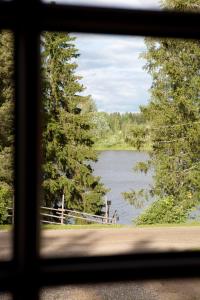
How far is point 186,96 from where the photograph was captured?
12594 millimetres

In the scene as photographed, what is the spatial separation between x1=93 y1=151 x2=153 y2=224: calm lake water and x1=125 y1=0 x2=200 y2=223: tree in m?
0.70

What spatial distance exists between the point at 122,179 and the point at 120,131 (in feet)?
36.5

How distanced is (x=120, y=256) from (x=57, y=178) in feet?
52.5

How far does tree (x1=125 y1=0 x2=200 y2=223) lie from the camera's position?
40.9 ft

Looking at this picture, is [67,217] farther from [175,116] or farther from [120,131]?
[175,116]

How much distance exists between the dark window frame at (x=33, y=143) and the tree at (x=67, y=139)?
15.2 meters

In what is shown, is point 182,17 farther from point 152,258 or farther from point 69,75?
point 69,75

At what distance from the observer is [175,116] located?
12617 mm

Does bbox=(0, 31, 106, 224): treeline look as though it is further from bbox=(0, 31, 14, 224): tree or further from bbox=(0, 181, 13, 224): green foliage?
bbox=(0, 181, 13, 224): green foliage

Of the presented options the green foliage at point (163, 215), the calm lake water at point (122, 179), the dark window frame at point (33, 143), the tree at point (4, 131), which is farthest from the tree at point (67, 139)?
the dark window frame at point (33, 143)

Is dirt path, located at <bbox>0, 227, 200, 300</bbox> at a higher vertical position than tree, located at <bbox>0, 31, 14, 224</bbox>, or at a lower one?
lower

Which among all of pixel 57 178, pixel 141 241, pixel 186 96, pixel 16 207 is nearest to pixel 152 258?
pixel 16 207

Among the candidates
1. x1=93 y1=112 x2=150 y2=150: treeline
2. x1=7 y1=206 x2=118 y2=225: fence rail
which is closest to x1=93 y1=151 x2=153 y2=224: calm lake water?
x1=93 y1=112 x2=150 y2=150: treeline

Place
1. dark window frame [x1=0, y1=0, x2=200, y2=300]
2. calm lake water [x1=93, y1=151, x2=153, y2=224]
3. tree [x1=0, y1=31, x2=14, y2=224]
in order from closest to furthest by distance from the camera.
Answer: dark window frame [x1=0, y1=0, x2=200, y2=300], tree [x1=0, y1=31, x2=14, y2=224], calm lake water [x1=93, y1=151, x2=153, y2=224]
